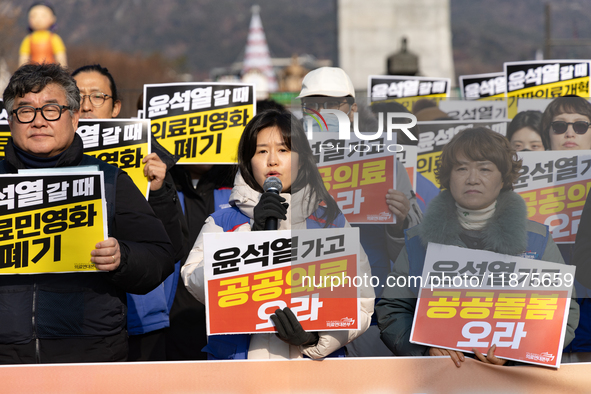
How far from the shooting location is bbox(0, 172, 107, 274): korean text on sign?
232 cm

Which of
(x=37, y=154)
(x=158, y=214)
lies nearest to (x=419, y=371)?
(x=158, y=214)

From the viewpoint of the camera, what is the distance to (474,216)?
2.37m

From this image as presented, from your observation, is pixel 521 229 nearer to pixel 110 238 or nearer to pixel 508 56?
pixel 110 238

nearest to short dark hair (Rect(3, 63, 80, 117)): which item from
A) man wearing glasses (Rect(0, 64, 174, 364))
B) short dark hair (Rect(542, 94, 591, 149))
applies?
man wearing glasses (Rect(0, 64, 174, 364))

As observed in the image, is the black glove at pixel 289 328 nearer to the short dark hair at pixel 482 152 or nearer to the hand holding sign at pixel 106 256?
the hand holding sign at pixel 106 256

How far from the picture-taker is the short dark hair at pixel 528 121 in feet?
10.3

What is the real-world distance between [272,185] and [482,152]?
2.64ft

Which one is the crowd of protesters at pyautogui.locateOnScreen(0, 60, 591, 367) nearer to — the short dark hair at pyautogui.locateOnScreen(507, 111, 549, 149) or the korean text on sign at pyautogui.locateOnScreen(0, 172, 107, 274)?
the korean text on sign at pyautogui.locateOnScreen(0, 172, 107, 274)

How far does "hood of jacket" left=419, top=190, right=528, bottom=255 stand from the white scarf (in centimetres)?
1

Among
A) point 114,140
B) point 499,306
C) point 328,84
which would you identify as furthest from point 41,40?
point 499,306

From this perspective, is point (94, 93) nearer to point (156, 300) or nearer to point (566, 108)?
point (156, 300)

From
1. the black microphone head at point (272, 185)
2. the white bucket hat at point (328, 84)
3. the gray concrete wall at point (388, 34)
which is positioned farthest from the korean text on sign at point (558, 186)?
the gray concrete wall at point (388, 34)

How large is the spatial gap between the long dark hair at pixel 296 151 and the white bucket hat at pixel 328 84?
32.5 inches

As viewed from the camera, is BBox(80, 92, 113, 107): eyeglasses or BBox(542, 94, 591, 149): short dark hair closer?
Result: BBox(542, 94, 591, 149): short dark hair
